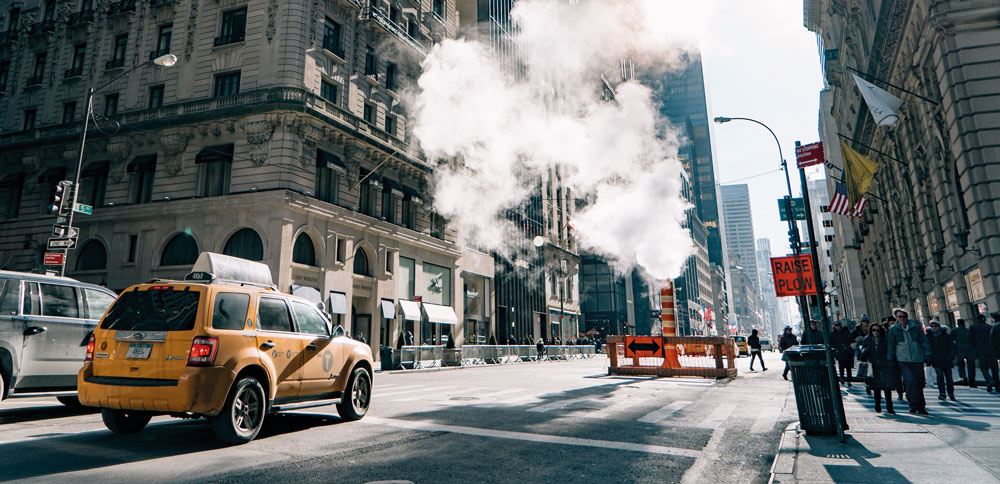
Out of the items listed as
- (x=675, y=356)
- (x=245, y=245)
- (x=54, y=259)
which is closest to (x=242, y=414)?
(x=54, y=259)

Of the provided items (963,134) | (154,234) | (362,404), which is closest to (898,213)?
(963,134)

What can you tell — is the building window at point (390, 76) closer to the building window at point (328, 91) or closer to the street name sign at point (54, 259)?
the building window at point (328, 91)

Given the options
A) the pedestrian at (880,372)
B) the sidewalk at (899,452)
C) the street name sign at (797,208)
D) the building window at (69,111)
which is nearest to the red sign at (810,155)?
the pedestrian at (880,372)

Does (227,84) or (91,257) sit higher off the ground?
(227,84)

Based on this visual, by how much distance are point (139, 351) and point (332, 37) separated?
28.0 meters

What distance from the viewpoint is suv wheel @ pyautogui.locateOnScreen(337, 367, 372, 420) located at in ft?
26.7

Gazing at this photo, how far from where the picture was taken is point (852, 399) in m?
12.2

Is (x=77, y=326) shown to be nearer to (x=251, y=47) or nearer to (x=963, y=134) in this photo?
(x=251, y=47)

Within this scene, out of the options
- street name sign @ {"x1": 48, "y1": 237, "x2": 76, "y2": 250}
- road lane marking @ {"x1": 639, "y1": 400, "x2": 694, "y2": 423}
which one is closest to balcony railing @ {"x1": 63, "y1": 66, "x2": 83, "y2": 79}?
street name sign @ {"x1": 48, "y1": 237, "x2": 76, "y2": 250}

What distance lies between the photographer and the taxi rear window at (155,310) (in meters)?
6.04

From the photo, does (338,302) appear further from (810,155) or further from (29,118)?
(810,155)

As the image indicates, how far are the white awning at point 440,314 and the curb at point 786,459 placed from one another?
29.4 metres

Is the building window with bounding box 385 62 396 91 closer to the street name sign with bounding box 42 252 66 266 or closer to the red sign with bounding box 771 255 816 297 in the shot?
the street name sign with bounding box 42 252 66 266

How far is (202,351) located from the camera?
5.88m
